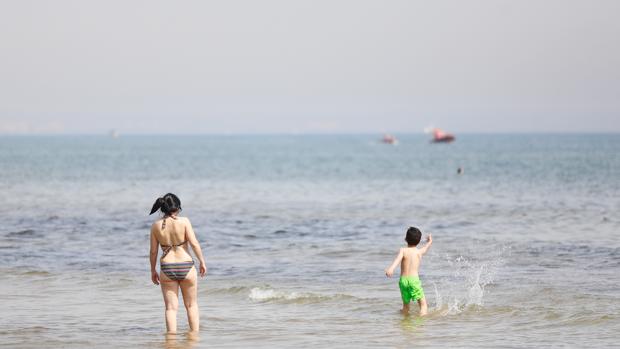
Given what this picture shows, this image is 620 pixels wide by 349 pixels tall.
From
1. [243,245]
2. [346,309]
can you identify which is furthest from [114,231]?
[346,309]

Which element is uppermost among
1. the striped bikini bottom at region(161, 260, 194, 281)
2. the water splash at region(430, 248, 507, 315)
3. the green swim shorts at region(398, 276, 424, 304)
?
the striped bikini bottom at region(161, 260, 194, 281)

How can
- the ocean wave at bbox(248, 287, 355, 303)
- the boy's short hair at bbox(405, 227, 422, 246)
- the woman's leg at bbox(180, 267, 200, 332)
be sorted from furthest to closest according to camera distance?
the ocean wave at bbox(248, 287, 355, 303) → the boy's short hair at bbox(405, 227, 422, 246) → the woman's leg at bbox(180, 267, 200, 332)

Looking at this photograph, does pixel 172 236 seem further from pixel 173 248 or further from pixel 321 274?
pixel 321 274

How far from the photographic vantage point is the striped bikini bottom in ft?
34.5

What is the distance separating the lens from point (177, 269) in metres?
10.5

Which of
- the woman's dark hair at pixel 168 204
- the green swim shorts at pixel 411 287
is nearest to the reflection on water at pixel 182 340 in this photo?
the woman's dark hair at pixel 168 204

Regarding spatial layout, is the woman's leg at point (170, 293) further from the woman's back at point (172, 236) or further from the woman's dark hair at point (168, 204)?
the woman's dark hair at point (168, 204)

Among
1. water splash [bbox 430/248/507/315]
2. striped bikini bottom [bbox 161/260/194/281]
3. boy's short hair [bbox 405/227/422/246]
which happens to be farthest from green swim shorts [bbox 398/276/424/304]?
striped bikini bottom [bbox 161/260/194/281]

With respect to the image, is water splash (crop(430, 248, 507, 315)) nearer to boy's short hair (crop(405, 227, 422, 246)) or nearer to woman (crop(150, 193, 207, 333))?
boy's short hair (crop(405, 227, 422, 246))

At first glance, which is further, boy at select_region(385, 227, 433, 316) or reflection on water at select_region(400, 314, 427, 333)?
boy at select_region(385, 227, 433, 316)

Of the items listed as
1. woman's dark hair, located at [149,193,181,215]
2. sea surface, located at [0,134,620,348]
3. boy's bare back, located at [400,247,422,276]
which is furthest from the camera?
boy's bare back, located at [400,247,422,276]

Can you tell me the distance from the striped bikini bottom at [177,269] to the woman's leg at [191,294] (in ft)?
0.22

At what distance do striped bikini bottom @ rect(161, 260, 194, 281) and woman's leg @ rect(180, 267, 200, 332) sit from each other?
68 millimetres

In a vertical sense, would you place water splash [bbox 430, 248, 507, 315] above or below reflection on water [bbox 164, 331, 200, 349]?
below
